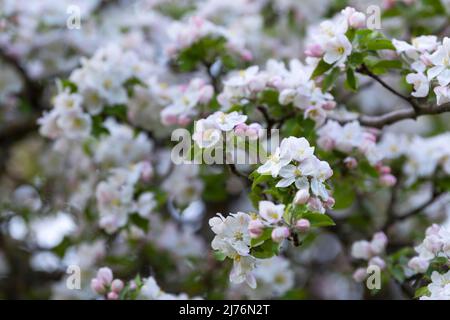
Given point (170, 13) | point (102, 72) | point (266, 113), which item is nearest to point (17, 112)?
point (170, 13)

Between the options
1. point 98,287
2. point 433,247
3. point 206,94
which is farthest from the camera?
point 206,94

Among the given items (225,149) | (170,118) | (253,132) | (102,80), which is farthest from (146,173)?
(253,132)

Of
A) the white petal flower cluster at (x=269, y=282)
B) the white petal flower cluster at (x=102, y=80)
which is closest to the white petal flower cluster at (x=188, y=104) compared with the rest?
the white petal flower cluster at (x=102, y=80)

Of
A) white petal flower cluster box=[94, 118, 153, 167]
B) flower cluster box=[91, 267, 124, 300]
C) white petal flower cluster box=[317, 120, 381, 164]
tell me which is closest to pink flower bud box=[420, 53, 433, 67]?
white petal flower cluster box=[317, 120, 381, 164]

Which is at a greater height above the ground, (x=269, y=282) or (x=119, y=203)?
(x=119, y=203)

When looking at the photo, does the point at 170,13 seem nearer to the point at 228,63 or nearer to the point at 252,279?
the point at 228,63

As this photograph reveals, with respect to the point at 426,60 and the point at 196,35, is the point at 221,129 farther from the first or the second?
the point at 196,35
